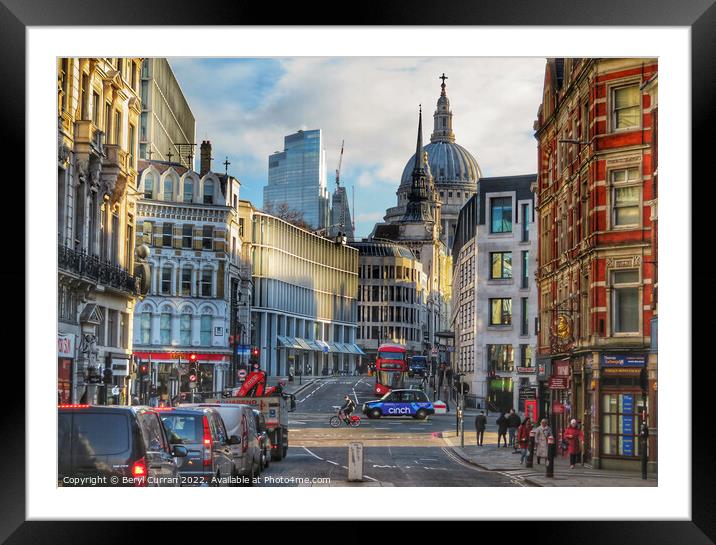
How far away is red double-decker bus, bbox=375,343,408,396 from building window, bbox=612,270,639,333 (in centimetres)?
608

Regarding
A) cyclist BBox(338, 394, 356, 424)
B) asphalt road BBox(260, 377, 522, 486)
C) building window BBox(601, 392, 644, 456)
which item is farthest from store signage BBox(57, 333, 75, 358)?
building window BBox(601, 392, 644, 456)

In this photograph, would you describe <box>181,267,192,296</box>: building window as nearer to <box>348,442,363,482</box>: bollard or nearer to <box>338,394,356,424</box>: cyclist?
<box>338,394,356,424</box>: cyclist

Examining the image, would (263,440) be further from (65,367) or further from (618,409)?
(618,409)

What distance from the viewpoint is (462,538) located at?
62.9 ft

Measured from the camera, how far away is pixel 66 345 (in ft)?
85.6

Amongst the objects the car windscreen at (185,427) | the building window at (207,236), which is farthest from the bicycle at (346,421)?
the car windscreen at (185,427)

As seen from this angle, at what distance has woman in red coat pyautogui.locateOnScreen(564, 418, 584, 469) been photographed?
28.9m

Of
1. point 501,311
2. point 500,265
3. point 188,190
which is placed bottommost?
point 501,311

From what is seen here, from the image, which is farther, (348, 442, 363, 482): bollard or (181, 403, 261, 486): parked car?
(348, 442, 363, 482): bollard

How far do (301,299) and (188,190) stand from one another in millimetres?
4129

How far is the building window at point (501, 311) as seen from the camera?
1382 inches

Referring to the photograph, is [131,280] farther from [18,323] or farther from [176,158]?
[18,323]

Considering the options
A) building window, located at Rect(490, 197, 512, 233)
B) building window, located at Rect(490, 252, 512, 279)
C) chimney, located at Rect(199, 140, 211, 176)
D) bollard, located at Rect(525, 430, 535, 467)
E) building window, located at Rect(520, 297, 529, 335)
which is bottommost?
bollard, located at Rect(525, 430, 535, 467)
